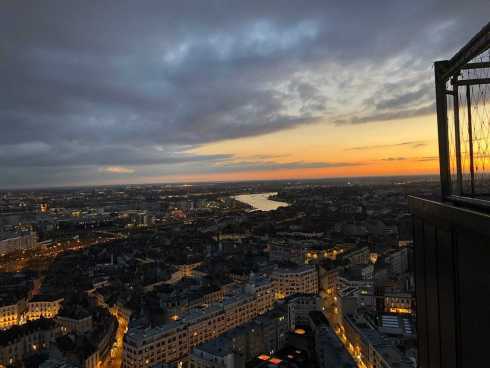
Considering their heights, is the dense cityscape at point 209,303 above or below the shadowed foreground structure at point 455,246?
below

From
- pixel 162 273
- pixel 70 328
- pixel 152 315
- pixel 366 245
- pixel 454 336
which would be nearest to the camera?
pixel 454 336

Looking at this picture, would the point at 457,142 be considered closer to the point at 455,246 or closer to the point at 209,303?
the point at 455,246

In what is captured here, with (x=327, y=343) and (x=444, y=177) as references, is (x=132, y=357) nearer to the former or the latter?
(x=327, y=343)

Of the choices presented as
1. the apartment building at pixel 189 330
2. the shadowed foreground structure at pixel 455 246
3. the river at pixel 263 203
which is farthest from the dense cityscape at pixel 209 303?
the river at pixel 263 203

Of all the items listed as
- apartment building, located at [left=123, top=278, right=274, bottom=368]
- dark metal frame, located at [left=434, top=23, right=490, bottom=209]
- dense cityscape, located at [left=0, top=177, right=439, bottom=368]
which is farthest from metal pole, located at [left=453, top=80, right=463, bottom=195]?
apartment building, located at [left=123, top=278, right=274, bottom=368]

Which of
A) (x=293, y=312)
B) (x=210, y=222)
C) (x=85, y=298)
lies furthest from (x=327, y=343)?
(x=210, y=222)

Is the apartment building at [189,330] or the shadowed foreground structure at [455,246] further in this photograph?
the apartment building at [189,330]

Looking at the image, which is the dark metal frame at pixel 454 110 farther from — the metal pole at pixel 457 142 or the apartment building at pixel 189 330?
the apartment building at pixel 189 330

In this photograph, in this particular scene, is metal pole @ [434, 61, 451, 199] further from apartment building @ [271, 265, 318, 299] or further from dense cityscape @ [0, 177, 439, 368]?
apartment building @ [271, 265, 318, 299]
